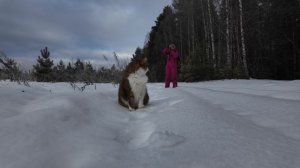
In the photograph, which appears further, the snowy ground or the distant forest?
the distant forest

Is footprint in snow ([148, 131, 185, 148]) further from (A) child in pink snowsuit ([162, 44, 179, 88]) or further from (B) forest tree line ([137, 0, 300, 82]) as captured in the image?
(B) forest tree line ([137, 0, 300, 82])

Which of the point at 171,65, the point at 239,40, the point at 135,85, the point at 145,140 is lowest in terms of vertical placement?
the point at 145,140

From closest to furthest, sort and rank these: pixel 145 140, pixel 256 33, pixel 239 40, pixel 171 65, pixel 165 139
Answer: pixel 165 139 < pixel 145 140 < pixel 171 65 < pixel 256 33 < pixel 239 40

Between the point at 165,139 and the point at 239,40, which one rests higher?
the point at 239,40

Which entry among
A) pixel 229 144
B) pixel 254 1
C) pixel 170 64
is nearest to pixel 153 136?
pixel 229 144

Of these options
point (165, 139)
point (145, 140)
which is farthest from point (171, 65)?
point (165, 139)

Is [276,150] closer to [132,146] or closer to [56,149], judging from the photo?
[132,146]

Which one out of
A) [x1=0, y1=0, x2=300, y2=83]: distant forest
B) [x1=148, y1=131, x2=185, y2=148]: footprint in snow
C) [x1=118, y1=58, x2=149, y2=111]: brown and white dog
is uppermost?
[x1=0, y1=0, x2=300, y2=83]: distant forest

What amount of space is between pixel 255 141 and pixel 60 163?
53.5 inches

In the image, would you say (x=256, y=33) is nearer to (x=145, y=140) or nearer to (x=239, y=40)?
(x=239, y=40)

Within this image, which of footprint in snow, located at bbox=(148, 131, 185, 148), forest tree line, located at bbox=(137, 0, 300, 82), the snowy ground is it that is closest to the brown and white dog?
the snowy ground

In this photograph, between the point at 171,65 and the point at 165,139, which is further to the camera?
the point at 171,65

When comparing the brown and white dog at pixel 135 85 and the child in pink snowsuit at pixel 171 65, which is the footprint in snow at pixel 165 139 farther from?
the child in pink snowsuit at pixel 171 65

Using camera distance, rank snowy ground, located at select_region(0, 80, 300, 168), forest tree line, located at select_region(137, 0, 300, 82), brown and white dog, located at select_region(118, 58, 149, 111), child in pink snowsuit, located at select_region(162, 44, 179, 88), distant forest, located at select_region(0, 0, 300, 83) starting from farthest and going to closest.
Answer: forest tree line, located at select_region(137, 0, 300, 82) → distant forest, located at select_region(0, 0, 300, 83) → child in pink snowsuit, located at select_region(162, 44, 179, 88) → brown and white dog, located at select_region(118, 58, 149, 111) → snowy ground, located at select_region(0, 80, 300, 168)
